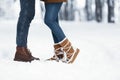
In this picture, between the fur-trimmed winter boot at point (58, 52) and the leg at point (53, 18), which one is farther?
the fur-trimmed winter boot at point (58, 52)

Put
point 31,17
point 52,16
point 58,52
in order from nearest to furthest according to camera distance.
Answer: point 52,16
point 31,17
point 58,52

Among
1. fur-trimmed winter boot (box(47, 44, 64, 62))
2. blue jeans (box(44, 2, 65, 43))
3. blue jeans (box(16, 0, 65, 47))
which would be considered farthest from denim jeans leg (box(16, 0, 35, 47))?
fur-trimmed winter boot (box(47, 44, 64, 62))

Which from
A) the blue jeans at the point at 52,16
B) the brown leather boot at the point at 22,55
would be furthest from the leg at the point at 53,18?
the brown leather boot at the point at 22,55

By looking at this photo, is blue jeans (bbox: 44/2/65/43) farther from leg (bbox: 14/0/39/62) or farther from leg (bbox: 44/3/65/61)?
leg (bbox: 14/0/39/62)

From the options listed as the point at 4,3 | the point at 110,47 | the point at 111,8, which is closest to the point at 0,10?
the point at 4,3

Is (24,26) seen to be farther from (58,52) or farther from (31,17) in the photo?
(58,52)

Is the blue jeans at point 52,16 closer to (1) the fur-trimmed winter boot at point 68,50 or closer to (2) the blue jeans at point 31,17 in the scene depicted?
(2) the blue jeans at point 31,17

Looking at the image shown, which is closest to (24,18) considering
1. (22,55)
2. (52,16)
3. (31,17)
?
(31,17)

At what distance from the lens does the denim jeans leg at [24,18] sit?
19.7ft

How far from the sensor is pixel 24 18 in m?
6.08

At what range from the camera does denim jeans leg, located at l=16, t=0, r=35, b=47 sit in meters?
6.00

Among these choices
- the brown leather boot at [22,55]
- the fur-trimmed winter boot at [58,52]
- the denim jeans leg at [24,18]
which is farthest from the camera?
the fur-trimmed winter boot at [58,52]

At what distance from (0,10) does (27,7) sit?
5132cm

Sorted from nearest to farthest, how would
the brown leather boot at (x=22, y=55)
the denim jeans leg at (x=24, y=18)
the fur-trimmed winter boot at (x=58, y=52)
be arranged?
1. the denim jeans leg at (x=24, y=18)
2. the brown leather boot at (x=22, y=55)
3. the fur-trimmed winter boot at (x=58, y=52)
